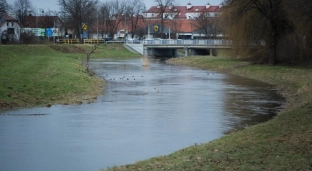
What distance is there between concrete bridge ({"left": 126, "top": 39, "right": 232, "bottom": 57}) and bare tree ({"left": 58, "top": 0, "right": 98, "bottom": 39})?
13.6 m

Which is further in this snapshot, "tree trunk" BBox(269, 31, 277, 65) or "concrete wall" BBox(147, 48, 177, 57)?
"concrete wall" BBox(147, 48, 177, 57)

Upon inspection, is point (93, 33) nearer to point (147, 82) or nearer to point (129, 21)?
point (129, 21)

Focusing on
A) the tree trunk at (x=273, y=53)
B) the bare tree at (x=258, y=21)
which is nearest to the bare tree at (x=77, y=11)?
the bare tree at (x=258, y=21)

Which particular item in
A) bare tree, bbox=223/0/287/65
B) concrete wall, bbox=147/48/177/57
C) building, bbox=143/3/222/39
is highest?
building, bbox=143/3/222/39

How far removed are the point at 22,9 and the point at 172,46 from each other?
73.3 meters

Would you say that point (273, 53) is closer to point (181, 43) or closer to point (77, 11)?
point (181, 43)

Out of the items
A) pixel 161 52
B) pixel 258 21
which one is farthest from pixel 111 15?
pixel 258 21

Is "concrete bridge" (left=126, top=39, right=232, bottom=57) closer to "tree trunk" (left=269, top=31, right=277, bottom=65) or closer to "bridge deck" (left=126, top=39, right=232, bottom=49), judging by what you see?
"bridge deck" (left=126, top=39, right=232, bottom=49)

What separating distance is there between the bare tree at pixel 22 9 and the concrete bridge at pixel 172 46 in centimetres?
4866

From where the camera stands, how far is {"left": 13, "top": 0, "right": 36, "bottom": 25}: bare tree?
147500 millimetres

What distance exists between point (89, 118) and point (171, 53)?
3418 inches

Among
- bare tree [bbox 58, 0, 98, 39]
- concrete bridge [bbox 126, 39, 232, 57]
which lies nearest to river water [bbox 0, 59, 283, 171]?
concrete bridge [bbox 126, 39, 232, 57]

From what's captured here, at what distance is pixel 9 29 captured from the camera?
104875 millimetres

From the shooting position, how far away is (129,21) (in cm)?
16100
